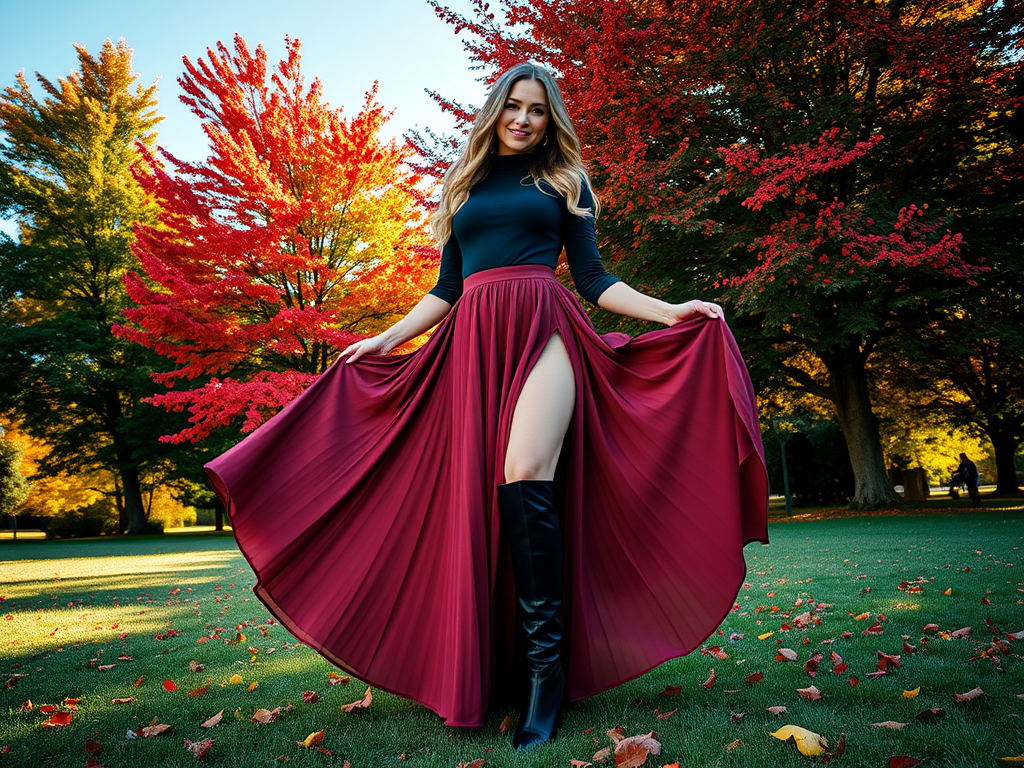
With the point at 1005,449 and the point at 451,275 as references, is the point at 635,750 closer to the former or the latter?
the point at 451,275

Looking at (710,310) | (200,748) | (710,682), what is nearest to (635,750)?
(710,682)

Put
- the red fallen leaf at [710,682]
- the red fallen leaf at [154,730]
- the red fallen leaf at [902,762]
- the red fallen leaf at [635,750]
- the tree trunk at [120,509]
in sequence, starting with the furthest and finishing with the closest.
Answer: the tree trunk at [120,509] < the red fallen leaf at [710,682] < the red fallen leaf at [154,730] < the red fallen leaf at [635,750] < the red fallen leaf at [902,762]

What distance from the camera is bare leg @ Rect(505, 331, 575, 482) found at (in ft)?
7.05

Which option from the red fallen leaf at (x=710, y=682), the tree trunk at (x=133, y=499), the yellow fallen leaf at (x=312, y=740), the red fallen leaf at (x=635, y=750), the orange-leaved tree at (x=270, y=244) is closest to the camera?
the red fallen leaf at (x=635, y=750)

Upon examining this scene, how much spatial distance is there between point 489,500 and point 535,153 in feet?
4.76

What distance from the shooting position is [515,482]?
2.13m

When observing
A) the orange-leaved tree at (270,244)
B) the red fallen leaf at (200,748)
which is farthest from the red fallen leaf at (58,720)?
the orange-leaved tree at (270,244)

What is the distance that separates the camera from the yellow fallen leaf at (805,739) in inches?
65.8

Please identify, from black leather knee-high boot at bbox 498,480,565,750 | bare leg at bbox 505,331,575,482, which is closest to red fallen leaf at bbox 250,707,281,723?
black leather knee-high boot at bbox 498,480,565,750

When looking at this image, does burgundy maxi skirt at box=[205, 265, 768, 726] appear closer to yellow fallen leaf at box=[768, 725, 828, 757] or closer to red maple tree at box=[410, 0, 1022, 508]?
yellow fallen leaf at box=[768, 725, 828, 757]

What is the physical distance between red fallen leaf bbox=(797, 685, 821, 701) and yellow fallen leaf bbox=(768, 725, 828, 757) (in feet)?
1.23

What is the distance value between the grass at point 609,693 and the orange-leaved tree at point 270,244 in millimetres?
6471

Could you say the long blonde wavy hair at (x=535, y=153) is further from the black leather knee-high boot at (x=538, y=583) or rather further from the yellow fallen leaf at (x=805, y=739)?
the yellow fallen leaf at (x=805, y=739)

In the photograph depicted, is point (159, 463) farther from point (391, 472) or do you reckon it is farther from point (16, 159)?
point (391, 472)
